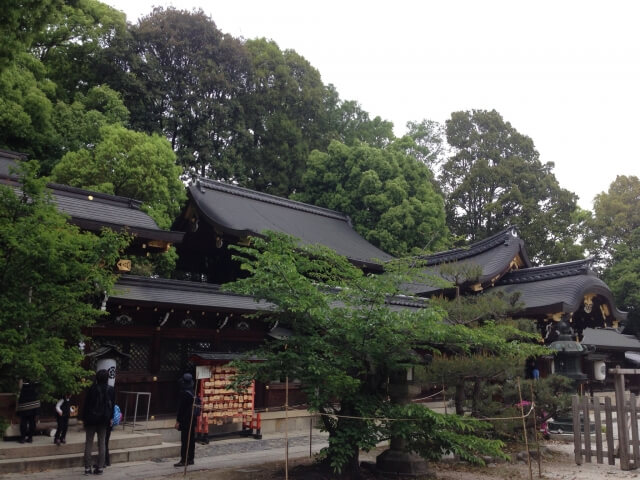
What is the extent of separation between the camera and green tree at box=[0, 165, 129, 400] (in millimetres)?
6984

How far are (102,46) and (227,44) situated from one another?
7761 mm

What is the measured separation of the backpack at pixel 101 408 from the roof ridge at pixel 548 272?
688 inches

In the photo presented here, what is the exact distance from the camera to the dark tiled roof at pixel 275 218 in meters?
19.8

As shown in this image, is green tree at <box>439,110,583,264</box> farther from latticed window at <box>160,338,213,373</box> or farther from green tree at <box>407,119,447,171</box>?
latticed window at <box>160,338,213,373</box>

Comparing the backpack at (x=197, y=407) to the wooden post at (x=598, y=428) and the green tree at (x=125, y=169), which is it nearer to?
the wooden post at (x=598, y=428)

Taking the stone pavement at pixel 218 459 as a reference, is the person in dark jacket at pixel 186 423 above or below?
above

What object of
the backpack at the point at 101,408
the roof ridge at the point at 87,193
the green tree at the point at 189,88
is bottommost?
the backpack at the point at 101,408

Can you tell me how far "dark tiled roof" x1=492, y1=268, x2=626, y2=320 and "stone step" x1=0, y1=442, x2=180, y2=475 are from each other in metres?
11.8

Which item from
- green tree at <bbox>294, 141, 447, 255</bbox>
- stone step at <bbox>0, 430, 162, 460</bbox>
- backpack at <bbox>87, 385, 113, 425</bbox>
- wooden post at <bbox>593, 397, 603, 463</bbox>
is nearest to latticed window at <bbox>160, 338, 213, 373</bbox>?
stone step at <bbox>0, 430, 162, 460</bbox>

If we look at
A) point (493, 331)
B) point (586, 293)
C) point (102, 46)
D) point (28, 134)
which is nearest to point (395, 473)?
point (493, 331)

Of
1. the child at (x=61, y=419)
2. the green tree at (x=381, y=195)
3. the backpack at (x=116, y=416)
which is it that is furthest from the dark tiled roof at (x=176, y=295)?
the green tree at (x=381, y=195)

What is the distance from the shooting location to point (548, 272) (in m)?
21.8

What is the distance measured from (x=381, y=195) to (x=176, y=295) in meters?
17.3

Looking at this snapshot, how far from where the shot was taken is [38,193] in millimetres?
7668
